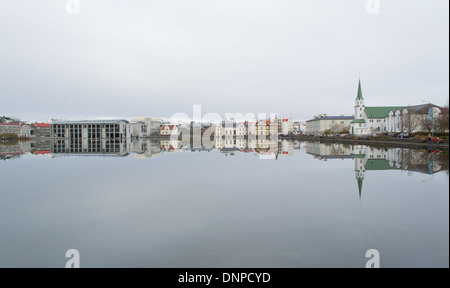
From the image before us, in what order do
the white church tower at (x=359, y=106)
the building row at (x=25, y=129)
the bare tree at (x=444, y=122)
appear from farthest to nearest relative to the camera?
1. the building row at (x=25, y=129)
2. the white church tower at (x=359, y=106)
3. the bare tree at (x=444, y=122)

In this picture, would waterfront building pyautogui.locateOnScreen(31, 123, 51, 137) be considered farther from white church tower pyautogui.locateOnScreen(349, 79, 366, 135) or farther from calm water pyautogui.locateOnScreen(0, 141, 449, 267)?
calm water pyautogui.locateOnScreen(0, 141, 449, 267)

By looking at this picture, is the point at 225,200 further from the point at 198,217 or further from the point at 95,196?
the point at 95,196

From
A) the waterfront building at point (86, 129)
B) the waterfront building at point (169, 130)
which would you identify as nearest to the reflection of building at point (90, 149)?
the waterfront building at point (86, 129)

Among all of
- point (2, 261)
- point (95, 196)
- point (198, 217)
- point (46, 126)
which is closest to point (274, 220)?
point (198, 217)

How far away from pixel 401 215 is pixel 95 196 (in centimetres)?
Answer: 931

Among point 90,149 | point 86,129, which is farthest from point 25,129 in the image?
point 90,149

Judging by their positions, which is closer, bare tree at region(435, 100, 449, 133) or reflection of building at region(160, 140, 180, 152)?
bare tree at region(435, 100, 449, 133)

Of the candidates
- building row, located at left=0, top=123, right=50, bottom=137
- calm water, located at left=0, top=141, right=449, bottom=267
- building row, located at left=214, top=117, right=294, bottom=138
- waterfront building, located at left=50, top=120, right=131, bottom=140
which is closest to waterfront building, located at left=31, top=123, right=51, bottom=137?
building row, located at left=0, top=123, right=50, bottom=137

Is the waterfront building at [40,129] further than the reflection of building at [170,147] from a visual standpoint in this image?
Yes

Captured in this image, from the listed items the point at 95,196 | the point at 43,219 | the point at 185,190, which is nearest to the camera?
the point at 43,219

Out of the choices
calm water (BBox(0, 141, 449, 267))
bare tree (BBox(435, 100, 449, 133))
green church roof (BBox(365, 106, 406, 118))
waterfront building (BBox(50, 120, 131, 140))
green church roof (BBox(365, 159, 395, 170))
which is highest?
green church roof (BBox(365, 106, 406, 118))

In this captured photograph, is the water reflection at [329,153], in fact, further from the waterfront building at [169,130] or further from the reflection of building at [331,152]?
the waterfront building at [169,130]

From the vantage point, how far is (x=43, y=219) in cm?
715
